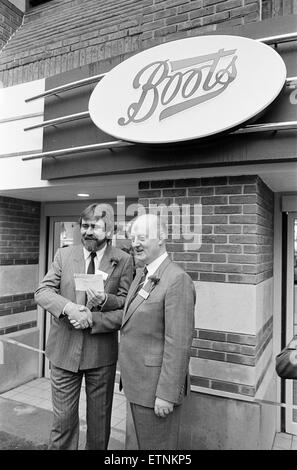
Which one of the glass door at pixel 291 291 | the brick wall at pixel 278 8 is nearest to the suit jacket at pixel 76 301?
the glass door at pixel 291 291

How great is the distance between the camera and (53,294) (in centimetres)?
261

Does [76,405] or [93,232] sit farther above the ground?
[93,232]

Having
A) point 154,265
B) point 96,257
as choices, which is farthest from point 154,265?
point 96,257

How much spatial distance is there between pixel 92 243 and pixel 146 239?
54cm

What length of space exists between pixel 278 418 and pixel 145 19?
14.6 feet

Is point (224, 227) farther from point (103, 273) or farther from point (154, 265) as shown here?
point (103, 273)

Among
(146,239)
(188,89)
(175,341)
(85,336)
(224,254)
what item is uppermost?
(188,89)

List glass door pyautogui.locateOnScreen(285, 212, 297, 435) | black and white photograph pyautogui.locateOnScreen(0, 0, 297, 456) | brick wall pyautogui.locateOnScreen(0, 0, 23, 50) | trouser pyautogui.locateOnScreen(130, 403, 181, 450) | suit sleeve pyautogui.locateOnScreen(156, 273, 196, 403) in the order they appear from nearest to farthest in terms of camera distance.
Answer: suit sleeve pyautogui.locateOnScreen(156, 273, 196, 403), trouser pyautogui.locateOnScreen(130, 403, 181, 450), black and white photograph pyautogui.locateOnScreen(0, 0, 297, 456), glass door pyautogui.locateOnScreen(285, 212, 297, 435), brick wall pyautogui.locateOnScreen(0, 0, 23, 50)

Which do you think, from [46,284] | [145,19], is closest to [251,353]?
[46,284]

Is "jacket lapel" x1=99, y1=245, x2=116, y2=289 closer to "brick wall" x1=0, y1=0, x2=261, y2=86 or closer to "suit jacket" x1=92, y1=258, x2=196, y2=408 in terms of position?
"suit jacket" x1=92, y1=258, x2=196, y2=408

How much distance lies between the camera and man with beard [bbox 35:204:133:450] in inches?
102

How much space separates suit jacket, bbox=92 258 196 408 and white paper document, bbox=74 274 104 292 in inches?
10.1

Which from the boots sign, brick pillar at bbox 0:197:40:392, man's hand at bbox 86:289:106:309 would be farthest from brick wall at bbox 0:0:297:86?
man's hand at bbox 86:289:106:309

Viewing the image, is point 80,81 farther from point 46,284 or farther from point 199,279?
point 199,279
